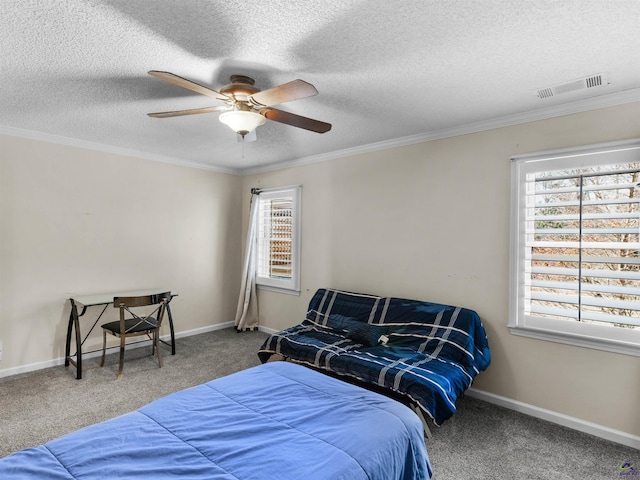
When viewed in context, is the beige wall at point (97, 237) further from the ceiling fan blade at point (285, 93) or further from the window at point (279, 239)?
the ceiling fan blade at point (285, 93)

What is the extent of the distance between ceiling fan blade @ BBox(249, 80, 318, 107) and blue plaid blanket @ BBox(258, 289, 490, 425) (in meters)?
1.91

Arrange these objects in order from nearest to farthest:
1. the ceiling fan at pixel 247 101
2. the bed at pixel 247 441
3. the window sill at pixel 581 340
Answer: the bed at pixel 247 441
the ceiling fan at pixel 247 101
the window sill at pixel 581 340

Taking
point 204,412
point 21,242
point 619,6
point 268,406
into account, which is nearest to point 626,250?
point 619,6

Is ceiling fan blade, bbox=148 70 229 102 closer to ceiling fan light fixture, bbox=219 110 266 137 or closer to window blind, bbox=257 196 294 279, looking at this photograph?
ceiling fan light fixture, bbox=219 110 266 137

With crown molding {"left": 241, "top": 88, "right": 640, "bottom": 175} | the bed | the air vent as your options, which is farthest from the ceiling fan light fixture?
the air vent

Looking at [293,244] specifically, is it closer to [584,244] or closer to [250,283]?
[250,283]

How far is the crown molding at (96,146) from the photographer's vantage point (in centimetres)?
338

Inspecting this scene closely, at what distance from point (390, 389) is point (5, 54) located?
3099mm

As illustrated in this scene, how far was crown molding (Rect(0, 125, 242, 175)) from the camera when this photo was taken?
338cm

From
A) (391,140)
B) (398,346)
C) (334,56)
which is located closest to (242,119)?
(334,56)

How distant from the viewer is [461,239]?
3.18m

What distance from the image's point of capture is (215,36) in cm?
178

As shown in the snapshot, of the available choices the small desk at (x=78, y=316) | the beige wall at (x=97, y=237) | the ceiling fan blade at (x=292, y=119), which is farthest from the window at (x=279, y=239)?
the ceiling fan blade at (x=292, y=119)

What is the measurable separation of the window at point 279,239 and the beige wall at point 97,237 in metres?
0.53
